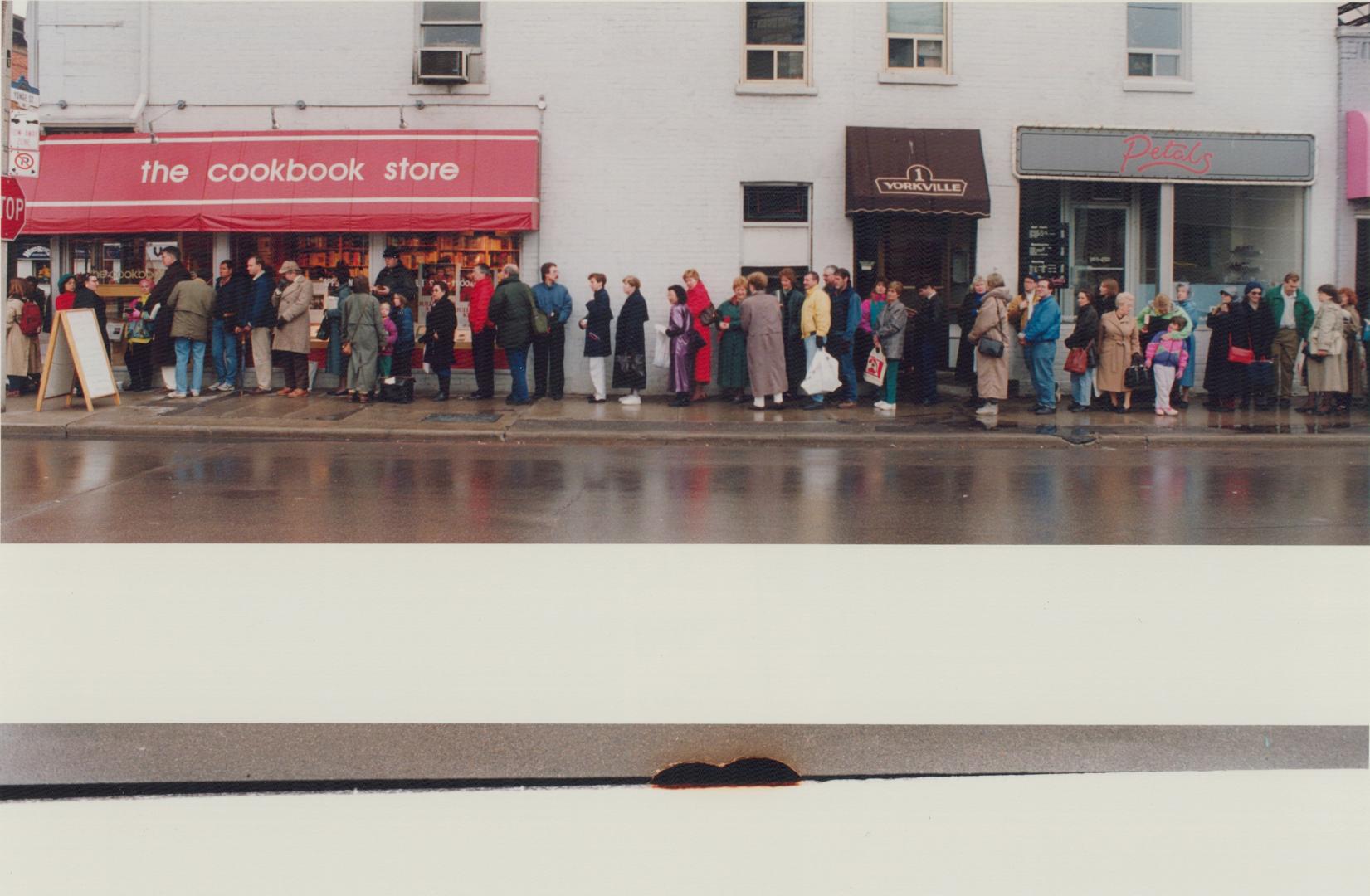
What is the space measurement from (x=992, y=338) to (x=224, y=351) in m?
10.8

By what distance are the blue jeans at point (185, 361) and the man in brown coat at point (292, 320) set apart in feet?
3.30

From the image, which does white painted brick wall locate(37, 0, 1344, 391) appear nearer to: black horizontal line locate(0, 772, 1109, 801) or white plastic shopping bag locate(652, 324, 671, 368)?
white plastic shopping bag locate(652, 324, 671, 368)

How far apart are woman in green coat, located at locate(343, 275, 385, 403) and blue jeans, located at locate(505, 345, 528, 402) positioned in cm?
177

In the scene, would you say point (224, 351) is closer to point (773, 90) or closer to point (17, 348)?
point (17, 348)

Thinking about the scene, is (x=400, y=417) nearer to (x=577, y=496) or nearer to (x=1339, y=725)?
(x=577, y=496)

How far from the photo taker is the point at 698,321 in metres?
19.1

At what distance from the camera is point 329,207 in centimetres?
1992

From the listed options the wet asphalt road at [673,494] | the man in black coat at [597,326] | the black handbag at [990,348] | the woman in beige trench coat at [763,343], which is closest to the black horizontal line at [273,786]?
the wet asphalt road at [673,494]

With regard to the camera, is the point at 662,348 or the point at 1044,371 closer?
the point at 1044,371

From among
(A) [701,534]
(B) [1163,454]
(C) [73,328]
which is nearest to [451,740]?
(A) [701,534]

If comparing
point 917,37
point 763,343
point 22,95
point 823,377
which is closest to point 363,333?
point 22,95

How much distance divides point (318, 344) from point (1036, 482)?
1189cm

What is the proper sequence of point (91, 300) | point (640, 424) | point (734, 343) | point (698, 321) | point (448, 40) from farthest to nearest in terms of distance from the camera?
point (448, 40) < point (734, 343) < point (698, 321) < point (91, 300) < point (640, 424)

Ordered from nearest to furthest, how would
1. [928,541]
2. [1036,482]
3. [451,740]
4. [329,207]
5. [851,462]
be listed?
[451,740]
[928,541]
[1036,482]
[851,462]
[329,207]
